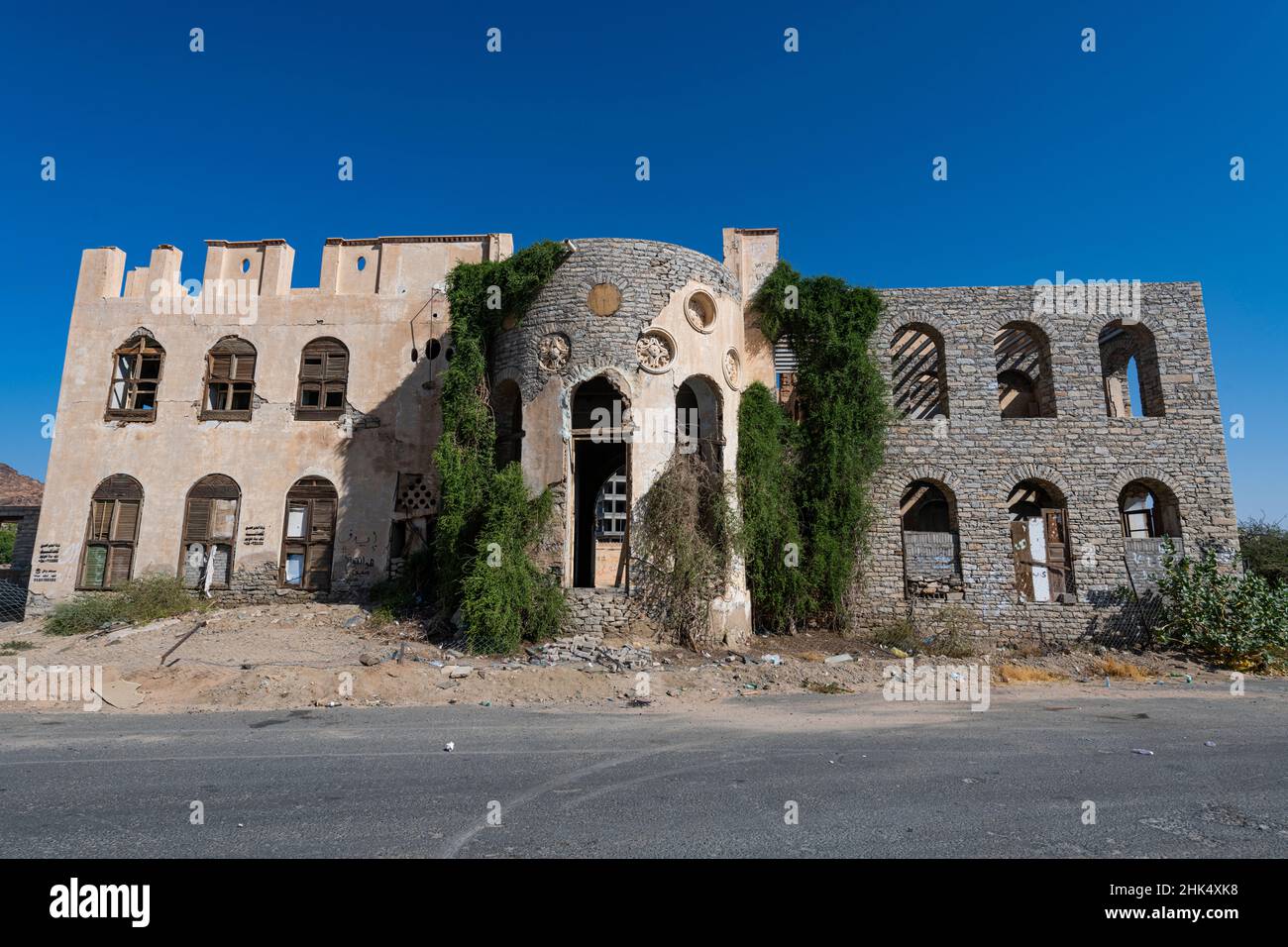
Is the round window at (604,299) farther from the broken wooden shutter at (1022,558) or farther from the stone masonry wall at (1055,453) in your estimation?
the broken wooden shutter at (1022,558)

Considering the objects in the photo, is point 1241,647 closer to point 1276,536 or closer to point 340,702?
point 1276,536

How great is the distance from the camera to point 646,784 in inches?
217

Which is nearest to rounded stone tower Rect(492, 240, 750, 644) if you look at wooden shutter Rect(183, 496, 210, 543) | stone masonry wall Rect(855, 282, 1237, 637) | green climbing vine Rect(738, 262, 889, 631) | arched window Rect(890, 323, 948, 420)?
green climbing vine Rect(738, 262, 889, 631)

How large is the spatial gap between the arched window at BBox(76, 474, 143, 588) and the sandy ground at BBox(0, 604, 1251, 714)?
6.50 feet

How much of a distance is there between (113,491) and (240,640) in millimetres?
7916

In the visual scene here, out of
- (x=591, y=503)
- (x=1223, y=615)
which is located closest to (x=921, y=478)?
(x=1223, y=615)

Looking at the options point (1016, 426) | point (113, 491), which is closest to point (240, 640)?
point (113, 491)

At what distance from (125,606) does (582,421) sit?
11402 mm

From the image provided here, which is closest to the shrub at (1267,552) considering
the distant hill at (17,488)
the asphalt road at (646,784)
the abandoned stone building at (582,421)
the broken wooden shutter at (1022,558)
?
the abandoned stone building at (582,421)

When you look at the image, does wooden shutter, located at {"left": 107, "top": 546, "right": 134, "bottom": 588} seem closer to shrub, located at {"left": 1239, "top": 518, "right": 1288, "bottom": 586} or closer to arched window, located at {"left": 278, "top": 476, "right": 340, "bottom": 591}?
arched window, located at {"left": 278, "top": 476, "right": 340, "bottom": 591}

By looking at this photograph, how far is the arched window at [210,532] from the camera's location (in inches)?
661

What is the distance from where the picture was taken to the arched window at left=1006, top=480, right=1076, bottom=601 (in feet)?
47.9
